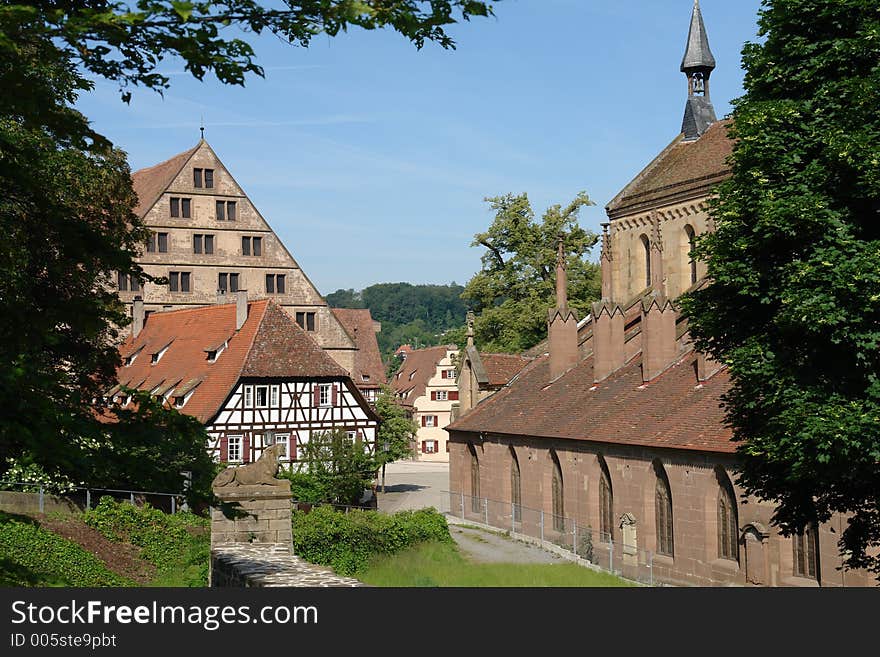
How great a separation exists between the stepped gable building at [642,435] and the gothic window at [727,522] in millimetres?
42

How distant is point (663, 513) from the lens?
3331cm

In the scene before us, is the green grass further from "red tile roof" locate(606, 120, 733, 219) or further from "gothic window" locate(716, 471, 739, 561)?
"red tile roof" locate(606, 120, 733, 219)

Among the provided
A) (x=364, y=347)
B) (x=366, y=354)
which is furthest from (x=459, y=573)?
(x=364, y=347)

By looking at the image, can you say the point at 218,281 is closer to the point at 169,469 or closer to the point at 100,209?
the point at 100,209

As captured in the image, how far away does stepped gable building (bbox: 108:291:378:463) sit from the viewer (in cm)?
4266

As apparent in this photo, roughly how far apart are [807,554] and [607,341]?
15.5 metres

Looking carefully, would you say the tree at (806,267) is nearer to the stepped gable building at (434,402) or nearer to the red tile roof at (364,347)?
the red tile roof at (364,347)

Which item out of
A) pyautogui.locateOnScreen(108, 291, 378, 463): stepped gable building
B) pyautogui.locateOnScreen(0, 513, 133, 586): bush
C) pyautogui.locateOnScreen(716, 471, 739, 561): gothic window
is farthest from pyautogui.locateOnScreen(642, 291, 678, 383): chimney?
pyautogui.locateOnScreen(0, 513, 133, 586): bush

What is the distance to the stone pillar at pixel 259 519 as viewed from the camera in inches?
706

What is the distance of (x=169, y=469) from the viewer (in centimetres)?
948

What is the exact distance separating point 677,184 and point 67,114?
4140 cm

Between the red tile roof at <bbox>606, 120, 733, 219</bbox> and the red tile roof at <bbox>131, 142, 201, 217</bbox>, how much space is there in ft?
66.4

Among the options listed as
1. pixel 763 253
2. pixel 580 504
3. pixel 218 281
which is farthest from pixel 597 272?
pixel 763 253

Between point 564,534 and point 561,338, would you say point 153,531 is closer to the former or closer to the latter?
point 564,534
